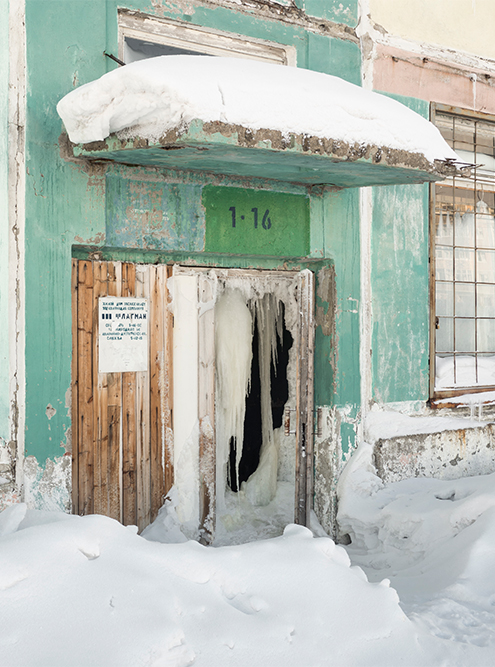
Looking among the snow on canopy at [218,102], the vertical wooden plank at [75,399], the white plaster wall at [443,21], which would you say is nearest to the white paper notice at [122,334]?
the vertical wooden plank at [75,399]

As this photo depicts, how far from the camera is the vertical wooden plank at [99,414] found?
166 inches

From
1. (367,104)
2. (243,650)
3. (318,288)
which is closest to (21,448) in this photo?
(243,650)

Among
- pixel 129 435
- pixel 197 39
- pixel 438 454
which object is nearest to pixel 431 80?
pixel 197 39

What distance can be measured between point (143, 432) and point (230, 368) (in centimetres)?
110

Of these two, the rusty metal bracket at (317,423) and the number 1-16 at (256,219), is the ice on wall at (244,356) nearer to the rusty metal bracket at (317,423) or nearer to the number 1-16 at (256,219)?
the rusty metal bracket at (317,423)

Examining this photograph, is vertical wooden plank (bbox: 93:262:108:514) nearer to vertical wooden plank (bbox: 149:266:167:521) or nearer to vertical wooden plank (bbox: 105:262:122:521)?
vertical wooden plank (bbox: 105:262:122:521)

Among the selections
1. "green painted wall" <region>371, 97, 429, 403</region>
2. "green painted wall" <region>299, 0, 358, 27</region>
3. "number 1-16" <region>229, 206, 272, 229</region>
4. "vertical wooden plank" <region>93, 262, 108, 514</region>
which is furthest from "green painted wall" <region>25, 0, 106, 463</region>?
"green painted wall" <region>371, 97, 429, 403</region>

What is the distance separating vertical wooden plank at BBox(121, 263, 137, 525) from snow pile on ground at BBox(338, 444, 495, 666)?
175cm

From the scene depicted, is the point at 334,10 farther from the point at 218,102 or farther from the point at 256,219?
the point at 218,102

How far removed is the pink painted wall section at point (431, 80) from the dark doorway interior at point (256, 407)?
7.20ft

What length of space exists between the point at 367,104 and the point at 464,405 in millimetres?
3035

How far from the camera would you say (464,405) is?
18.8 ft

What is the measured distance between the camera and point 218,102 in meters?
3.42

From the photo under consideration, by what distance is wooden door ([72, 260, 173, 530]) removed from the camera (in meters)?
4.16
